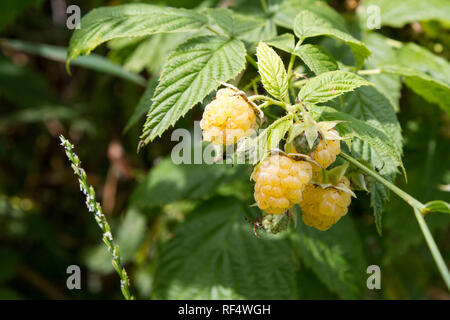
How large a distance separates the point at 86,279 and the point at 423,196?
5.45 ft

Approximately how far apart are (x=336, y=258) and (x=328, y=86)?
23.5 inches

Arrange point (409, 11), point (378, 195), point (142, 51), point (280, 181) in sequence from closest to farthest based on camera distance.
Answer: point (280, 181)
point (378, 195)
point (409, 11)
point (142, 51)

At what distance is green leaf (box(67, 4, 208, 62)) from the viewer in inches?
33.4

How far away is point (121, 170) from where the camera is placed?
2186 millimetres

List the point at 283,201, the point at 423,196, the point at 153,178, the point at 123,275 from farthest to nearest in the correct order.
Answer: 1. the point at 153,178
2. the point at 423,196
3. the point at 123,275
4. the point at 283,201

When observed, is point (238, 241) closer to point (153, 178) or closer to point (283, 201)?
point (153, 178)

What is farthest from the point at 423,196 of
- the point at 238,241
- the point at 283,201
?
the point at 283,201

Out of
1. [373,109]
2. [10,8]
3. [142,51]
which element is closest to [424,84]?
[373,109]

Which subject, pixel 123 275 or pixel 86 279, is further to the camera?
pixel 86 279

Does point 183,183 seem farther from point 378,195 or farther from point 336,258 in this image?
point 378,195

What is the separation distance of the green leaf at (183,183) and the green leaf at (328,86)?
0.53 meters

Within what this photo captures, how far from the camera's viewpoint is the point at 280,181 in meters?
0.62

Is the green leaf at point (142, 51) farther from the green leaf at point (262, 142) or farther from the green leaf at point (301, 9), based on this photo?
the green leaf at point (262, 142)

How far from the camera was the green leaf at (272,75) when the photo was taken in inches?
27.9
